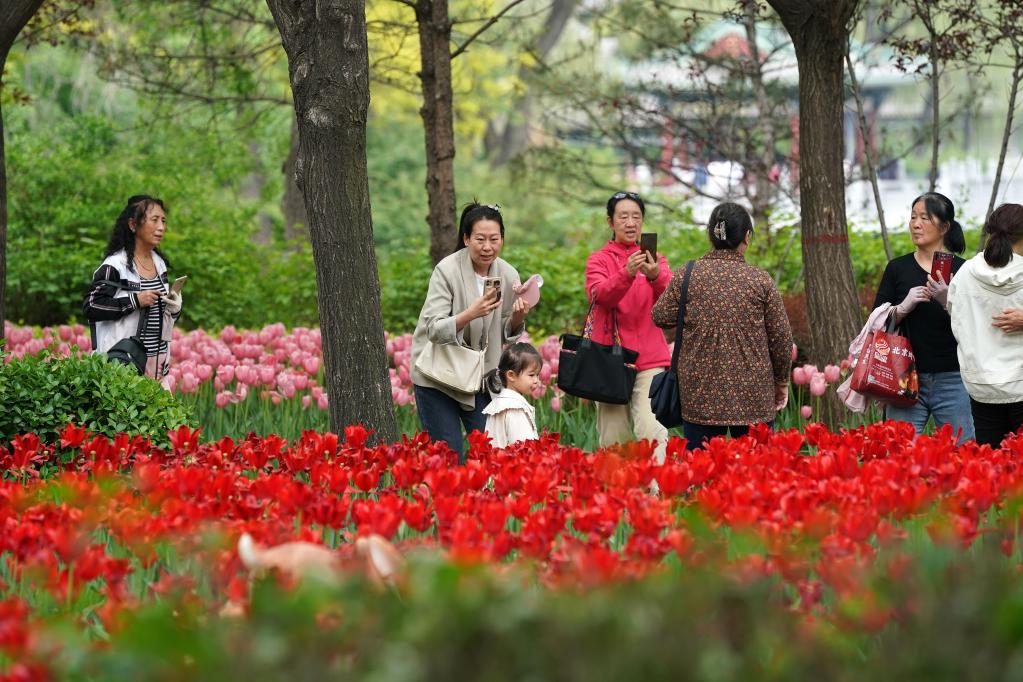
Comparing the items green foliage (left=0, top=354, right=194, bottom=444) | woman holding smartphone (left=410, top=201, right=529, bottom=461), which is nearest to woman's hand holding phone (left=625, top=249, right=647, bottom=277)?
woman holding smartphone (left=410, top=201, right=529, bottom=461)

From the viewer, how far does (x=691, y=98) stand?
1330 cm

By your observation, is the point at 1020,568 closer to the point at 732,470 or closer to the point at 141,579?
the point at 732,470

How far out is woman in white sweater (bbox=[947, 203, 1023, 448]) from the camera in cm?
570

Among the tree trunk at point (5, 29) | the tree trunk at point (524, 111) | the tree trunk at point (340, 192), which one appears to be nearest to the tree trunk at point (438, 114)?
the tree trunk at point (5, 29)

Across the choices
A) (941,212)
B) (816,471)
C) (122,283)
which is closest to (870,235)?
(941,212)

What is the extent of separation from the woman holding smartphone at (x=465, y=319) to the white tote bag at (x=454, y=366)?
0.02 m

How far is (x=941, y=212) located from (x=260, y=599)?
497cm

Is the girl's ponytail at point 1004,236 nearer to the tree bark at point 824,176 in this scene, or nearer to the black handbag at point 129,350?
the tree bark at point 824,176

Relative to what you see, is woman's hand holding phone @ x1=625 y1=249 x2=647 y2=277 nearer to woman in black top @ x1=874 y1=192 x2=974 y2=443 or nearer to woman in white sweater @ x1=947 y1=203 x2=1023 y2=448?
woman in black top @ x1=874 y1=192 x2=974 y2=443

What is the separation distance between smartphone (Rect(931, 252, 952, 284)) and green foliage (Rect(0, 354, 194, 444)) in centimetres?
352

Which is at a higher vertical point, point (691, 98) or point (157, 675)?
point (691, 98)

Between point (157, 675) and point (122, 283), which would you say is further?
point (122, 283)

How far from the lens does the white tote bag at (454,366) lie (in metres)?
6.21

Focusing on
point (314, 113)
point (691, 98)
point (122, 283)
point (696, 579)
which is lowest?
point (696, 579)
